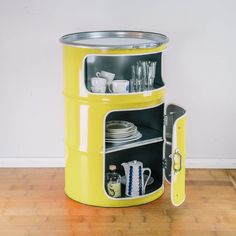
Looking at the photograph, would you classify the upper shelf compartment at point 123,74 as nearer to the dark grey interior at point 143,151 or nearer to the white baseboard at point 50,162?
the dark grey interior at point 143,151

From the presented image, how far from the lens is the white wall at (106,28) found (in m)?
3.81

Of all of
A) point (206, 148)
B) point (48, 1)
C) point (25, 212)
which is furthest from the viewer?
point (206, 148)

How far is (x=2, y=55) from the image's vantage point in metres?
3.88

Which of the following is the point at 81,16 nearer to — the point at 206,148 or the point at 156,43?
the point at 156,43

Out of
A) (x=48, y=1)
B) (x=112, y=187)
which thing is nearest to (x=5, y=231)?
(x=112, y=187)

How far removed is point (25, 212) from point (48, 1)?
52.0 inches

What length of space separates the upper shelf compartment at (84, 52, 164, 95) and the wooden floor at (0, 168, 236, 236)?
679 millimetres

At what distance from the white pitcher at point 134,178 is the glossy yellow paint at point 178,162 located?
0.72 ft

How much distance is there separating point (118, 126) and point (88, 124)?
0.31 m

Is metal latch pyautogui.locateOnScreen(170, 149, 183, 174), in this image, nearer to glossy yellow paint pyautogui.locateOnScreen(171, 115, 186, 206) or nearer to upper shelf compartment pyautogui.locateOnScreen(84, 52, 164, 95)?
glossy yellow paint pyautogui.locateOnScreen(171, 115, 186, 206)

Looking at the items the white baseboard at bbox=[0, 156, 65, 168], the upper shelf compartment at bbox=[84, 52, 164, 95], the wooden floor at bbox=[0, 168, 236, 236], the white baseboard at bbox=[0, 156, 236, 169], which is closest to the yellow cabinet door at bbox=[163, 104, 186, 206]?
the wooden floor at bbox=[0, 168, 236, 236]

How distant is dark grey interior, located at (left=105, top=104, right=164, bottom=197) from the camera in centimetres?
374

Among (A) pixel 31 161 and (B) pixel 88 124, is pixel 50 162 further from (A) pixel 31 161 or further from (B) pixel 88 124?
(B) pixel 88 124

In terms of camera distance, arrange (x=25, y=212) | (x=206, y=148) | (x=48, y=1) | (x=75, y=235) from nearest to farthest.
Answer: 1. (x=75, y=235)
2. (x=25, y=212)
3. (x=48, y=1)
4. (x=206, y=148)
